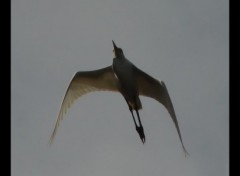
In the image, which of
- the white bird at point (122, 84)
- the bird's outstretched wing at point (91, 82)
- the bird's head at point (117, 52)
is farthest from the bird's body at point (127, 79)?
the bird's outstretched wing at point (91, 82)

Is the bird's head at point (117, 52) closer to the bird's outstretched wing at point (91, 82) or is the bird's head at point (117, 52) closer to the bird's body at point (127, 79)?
the bird's body at point (127, 79)

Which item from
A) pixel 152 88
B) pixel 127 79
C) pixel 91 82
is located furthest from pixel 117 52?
pixel 152 88

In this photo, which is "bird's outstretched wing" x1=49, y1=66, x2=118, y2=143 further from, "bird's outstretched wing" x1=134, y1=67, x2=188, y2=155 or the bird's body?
"bird's outstretched wing" x1=134, y1=67, x2=188, y2=155

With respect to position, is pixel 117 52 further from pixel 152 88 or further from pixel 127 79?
pixel 152 88

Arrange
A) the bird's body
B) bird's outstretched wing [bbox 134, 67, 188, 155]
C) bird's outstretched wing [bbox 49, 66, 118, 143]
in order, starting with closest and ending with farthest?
the bird's body, bird's outstretched wing [bbox 134, 67, 188, 155], bird's outstretched wing [bbox 49, 66, 118, 143]

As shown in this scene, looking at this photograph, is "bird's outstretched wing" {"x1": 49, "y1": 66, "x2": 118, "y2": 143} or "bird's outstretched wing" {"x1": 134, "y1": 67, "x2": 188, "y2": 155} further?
"bird's outstretched wing" {"x1": 49, "y1": 66, "x2": 118, "y2": 143}

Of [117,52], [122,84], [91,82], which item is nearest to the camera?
[122,84]

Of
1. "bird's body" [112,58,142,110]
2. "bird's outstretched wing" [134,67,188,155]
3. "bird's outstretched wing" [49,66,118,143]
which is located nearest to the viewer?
"bird's body" [112,58,142,110]

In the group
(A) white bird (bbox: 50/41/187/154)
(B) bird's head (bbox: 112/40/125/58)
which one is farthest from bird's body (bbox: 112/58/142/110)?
(B) bird's head (bbox: 112/40/125/58)
